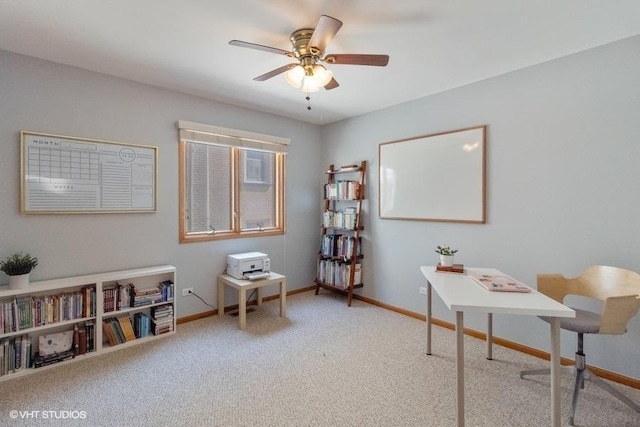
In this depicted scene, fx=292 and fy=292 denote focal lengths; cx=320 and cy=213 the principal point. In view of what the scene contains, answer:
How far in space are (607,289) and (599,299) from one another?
10 cm

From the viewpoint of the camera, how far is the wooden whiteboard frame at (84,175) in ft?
8.08

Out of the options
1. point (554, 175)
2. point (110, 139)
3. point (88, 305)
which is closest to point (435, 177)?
point (554, 175)

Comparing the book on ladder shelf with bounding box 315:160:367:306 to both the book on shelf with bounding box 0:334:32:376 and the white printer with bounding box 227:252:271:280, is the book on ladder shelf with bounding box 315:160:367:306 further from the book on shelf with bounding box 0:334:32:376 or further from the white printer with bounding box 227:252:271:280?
the book on shelf with bounding box 0:334:32:376

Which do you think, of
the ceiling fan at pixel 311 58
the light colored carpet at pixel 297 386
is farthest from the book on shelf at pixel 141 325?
the ceiling fan at pixel 311 58

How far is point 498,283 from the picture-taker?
6.65 feet

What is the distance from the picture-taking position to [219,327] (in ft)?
10.4

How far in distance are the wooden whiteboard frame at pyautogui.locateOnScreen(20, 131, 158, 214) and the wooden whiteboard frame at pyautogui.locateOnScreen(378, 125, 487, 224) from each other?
8.80 feet

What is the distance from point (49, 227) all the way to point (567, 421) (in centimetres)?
413

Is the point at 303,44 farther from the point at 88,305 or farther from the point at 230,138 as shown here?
the point at 88,305

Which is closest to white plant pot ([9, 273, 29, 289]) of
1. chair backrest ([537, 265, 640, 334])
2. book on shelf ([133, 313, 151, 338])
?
book on shelf ([133, 313, 151, 338])

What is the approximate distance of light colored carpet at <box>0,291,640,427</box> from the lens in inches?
72.2

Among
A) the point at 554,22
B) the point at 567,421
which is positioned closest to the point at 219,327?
the point at 567,421

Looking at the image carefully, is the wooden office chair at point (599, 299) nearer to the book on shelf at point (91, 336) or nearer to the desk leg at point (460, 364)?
the desk leg at point (460, 364)

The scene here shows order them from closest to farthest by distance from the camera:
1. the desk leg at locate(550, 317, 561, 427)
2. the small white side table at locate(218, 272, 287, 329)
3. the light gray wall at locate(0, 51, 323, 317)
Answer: the desk leg at locate(550, 317, 561, 427) → the light gray wall at locate(0, 51, 323, 317) → the small white side table at locate(218, 272, 287, 329)
